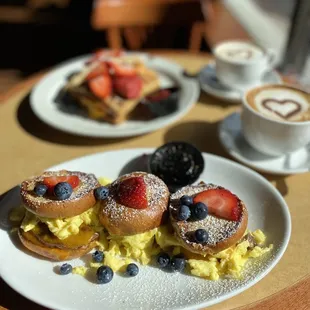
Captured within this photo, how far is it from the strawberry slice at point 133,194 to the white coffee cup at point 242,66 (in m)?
0.91

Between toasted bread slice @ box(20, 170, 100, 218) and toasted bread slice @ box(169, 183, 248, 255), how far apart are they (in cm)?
24

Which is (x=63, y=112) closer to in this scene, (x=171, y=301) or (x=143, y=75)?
(x=143, y=75)

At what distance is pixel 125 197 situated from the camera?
3.99ft

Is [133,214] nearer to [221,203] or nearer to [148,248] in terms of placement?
[148,248]

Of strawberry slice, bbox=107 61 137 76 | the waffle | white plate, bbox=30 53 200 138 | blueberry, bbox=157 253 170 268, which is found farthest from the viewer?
strawberry slice, bbox=107 61 137 76

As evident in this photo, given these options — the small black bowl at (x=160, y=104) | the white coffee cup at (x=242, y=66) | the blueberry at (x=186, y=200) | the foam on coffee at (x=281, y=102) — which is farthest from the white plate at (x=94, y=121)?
the blueberry at (x=186, y=200)

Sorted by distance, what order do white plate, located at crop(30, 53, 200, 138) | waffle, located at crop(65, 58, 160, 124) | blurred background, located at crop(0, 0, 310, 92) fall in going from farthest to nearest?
1. blurred background, located at crop(0, 0, 310, 92)
2. waffle, located at crop(65, 58, 160, 124)
3. white plate, located at crop(30, 53, 200, 138)

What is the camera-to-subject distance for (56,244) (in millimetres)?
1199

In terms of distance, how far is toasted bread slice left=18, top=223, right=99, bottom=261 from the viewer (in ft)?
3.93

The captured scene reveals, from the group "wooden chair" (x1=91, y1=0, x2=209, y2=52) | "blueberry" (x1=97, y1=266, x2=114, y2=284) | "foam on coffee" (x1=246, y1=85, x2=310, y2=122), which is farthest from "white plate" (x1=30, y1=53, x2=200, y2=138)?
"blueberry" (x1=97, y1=266, x2=114, y2=284)

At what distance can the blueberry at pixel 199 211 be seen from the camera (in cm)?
117

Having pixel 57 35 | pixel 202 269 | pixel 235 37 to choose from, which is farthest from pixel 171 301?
pixel 57 35

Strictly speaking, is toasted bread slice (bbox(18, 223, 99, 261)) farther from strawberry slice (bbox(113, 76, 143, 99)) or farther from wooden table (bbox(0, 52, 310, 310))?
strawberry slice (bbox(113, 76, 143, 99))

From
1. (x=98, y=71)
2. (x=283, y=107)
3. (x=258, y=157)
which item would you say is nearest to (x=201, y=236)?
(x=258, y=157)
